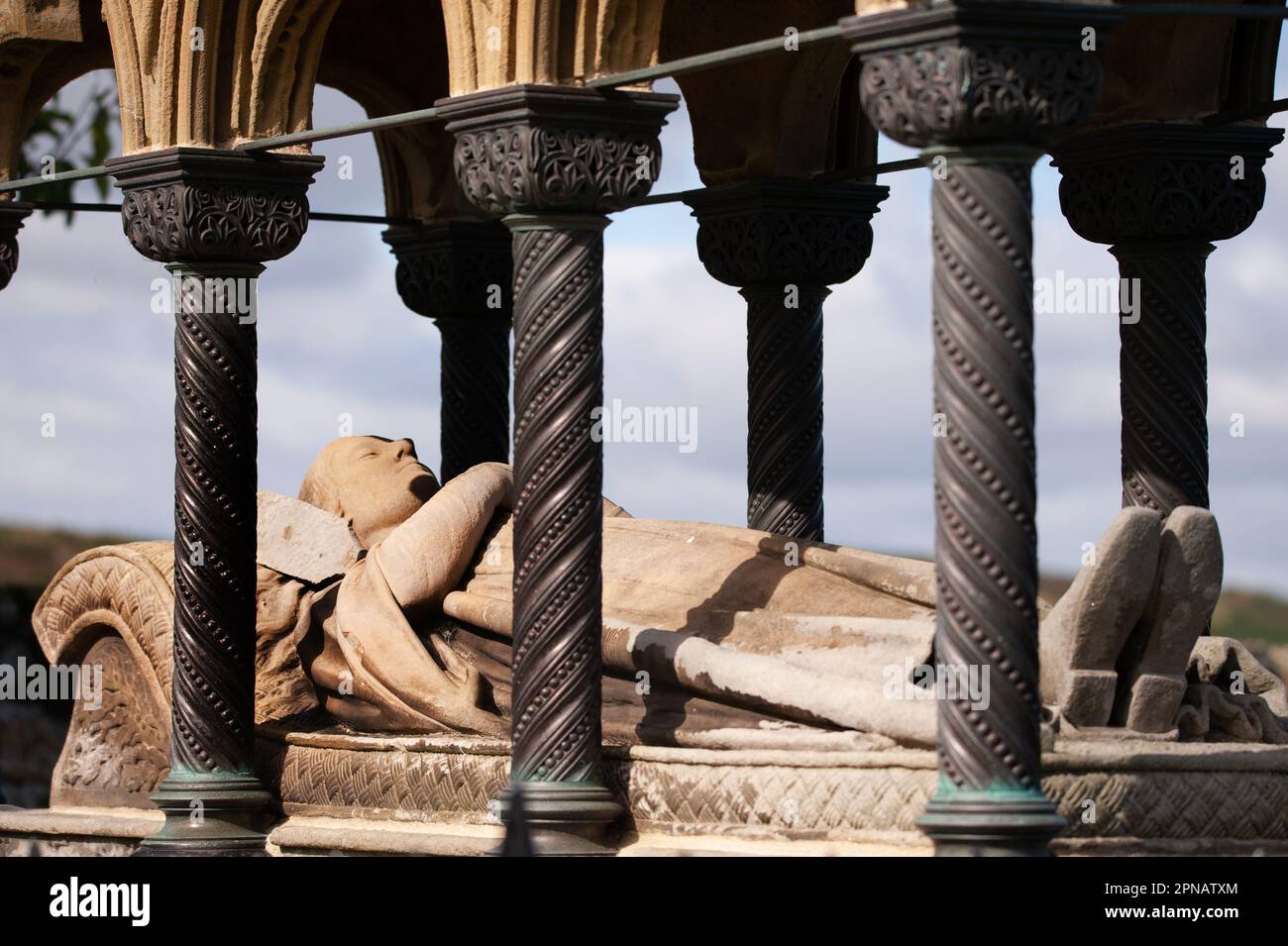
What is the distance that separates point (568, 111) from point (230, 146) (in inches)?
90.7

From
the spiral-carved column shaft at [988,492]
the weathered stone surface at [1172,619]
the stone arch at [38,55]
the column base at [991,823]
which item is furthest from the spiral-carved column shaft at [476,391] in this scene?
the column base at [991,823]

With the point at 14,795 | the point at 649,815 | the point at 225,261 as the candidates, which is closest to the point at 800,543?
the point at 649,815

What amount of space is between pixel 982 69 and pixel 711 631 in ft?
11.0

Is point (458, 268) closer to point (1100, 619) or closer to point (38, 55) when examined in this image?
point (38, 55)

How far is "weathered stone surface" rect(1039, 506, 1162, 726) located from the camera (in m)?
10.2

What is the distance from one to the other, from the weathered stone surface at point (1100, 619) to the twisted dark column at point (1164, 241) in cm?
235

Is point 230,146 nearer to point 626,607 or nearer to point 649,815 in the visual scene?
point 626,607

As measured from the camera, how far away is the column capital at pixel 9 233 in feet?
46.1

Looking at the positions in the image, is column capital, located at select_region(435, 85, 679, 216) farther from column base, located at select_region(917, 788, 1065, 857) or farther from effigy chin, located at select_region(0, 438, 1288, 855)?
column base, located at select_region(917, 788, 1065, 857)

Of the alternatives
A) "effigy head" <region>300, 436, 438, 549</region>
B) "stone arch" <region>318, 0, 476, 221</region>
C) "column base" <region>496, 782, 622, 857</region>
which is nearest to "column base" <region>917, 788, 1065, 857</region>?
"column base" <region>496, 782, 622, 857</region>

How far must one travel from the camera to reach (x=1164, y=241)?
1270cm

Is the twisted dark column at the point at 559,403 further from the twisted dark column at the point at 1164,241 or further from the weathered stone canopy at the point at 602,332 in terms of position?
the twisted dark column at the point at 1164,241

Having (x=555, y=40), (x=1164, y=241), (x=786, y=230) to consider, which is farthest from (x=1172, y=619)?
(x=786, y=230)

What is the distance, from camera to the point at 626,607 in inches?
474
